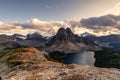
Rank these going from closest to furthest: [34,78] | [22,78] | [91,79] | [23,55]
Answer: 1. [91,79]
2. [34,78]
3. [22,78]
4. [23,55]

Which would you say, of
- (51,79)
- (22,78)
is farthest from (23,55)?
(51,79)

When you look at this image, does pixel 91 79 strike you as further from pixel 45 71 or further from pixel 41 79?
pixel 45 71

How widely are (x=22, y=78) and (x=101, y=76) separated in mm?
18715

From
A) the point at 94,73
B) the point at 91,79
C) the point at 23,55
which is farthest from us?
the point at 23,55

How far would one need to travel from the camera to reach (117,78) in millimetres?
42781

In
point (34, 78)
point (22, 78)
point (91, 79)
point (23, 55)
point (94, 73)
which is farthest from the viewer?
point (23, 55)

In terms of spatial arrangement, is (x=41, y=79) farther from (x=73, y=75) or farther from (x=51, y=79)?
(x=73, y=75)

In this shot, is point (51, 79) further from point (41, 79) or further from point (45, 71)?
point (45, 71)

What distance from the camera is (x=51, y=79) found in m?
44.6

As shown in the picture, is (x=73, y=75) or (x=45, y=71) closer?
(x=73, y=75)

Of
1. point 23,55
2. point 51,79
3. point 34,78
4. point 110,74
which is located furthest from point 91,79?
point 23,55

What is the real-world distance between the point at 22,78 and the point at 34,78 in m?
5.26

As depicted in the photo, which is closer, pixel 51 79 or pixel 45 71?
pixel 51 79

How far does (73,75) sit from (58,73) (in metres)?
5.23
